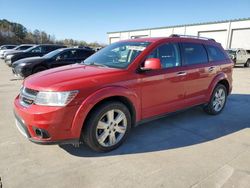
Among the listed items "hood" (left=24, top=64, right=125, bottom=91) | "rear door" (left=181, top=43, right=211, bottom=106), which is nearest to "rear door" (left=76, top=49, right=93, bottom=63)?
"rear door" (left=181, top=43, right=211, bottom=106)

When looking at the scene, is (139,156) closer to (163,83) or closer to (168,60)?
(163,83)

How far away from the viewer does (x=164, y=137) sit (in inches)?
158

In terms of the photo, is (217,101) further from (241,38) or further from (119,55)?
(241,38)

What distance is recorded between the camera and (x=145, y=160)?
3.21 m

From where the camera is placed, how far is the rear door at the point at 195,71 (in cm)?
441

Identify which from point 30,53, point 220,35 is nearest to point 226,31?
point 220,35

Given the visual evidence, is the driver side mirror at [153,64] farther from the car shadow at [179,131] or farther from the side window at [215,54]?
the side window at [215,54]

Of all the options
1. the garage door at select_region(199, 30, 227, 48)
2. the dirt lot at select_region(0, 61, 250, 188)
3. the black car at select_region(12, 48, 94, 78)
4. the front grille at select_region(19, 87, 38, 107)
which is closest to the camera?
the dirt lot at select_region(0, 61, 250, 188)

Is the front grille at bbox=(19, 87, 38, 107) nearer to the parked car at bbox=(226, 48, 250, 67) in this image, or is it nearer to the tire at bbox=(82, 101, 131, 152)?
the tire at bbox=(82, 101, 131, 152)

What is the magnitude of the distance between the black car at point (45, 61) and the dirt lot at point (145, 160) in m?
5.89

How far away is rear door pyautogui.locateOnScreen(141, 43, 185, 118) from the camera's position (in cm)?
373

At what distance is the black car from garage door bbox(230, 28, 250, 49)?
22.3 m

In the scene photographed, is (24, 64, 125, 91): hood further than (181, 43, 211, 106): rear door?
No

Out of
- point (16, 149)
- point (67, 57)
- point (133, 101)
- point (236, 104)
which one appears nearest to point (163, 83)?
point (133, 101)
